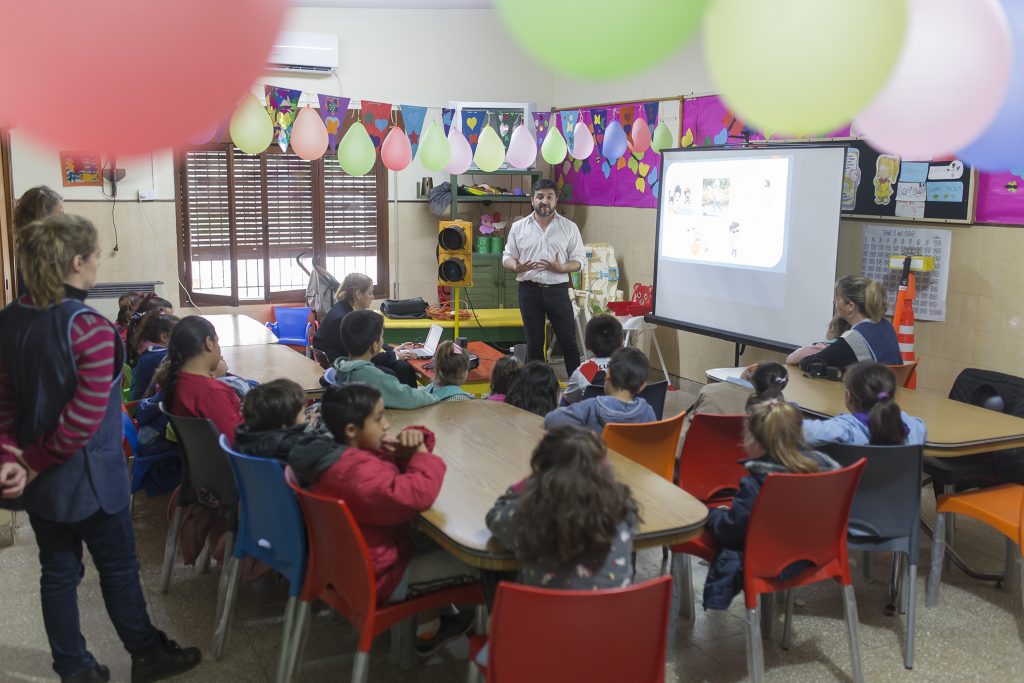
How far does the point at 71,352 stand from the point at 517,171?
6.21m

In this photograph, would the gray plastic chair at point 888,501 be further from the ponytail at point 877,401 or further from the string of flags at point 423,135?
the string of flags at point 423,135

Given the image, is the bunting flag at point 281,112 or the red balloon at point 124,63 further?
the bunting flag at point 281,112

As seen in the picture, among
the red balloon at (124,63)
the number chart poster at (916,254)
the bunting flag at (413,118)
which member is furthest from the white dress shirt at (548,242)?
the red balloon at (124,63)

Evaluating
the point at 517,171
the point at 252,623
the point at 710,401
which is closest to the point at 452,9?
the point at 517,171

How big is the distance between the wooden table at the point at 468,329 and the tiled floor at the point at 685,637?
150 inches

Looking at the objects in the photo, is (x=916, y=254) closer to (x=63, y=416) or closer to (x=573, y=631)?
(x=573, y=631)

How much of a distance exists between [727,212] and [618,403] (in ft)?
10.1

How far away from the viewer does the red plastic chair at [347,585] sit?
7.33ft

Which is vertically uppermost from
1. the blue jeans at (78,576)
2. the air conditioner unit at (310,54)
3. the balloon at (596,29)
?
the air conditioner unit at (310,54)

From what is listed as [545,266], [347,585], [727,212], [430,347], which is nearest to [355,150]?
[430,347]

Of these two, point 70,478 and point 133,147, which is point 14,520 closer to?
point 70,478

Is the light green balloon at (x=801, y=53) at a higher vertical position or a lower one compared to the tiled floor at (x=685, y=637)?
higher

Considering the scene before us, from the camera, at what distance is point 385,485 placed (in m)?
2.28

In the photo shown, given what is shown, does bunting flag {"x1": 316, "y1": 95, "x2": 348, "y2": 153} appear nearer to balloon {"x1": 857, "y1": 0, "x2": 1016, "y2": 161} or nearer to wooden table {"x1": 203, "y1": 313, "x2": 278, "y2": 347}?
wooden table {"x1": 203, "y1": 313, "x2": 278, "y2": 347}
